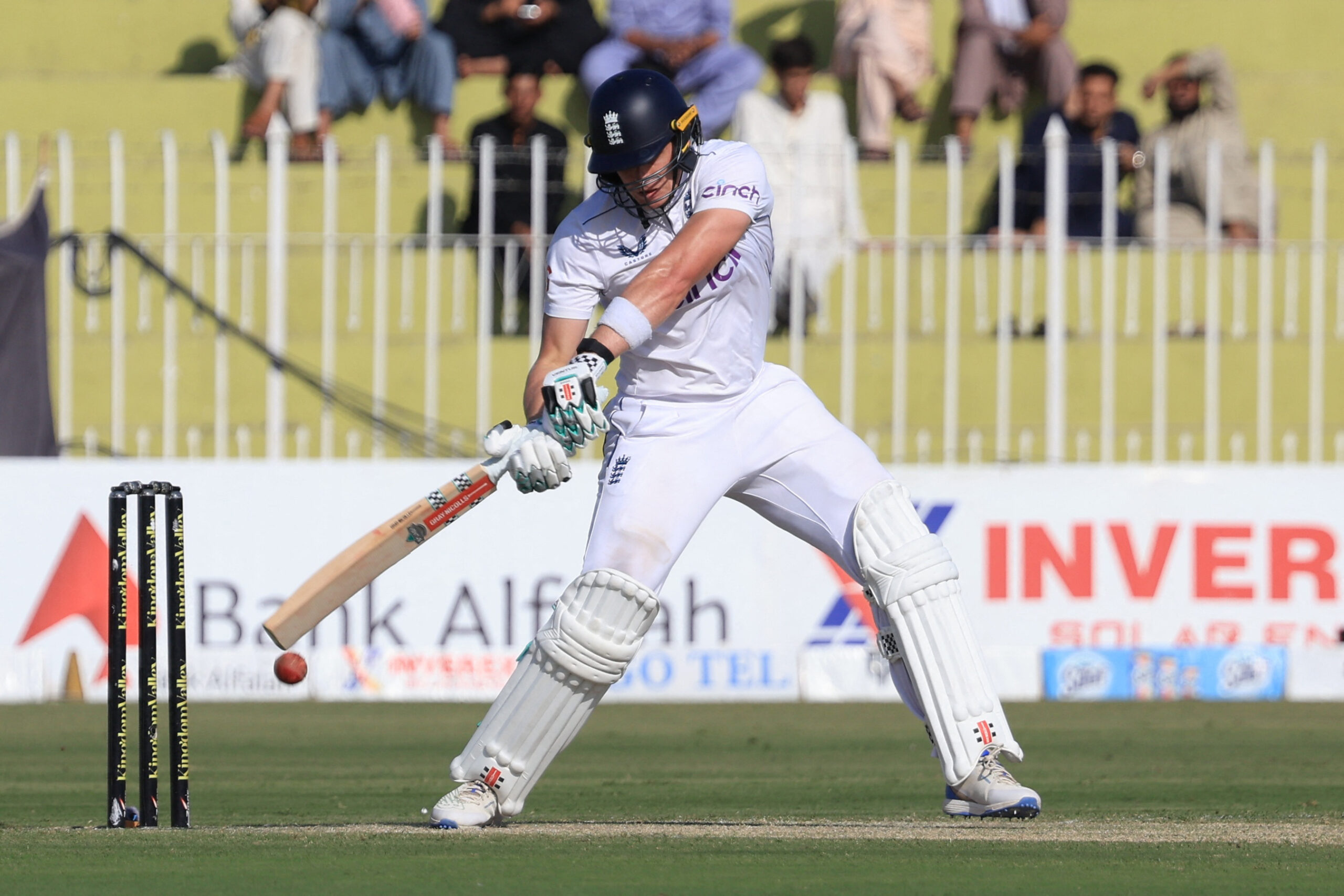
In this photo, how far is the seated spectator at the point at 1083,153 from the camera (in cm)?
1056

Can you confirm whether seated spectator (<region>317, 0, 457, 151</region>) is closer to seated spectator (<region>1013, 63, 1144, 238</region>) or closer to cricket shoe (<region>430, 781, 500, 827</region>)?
seated spectator (<region>1013, 63, 1144, 238</region>)

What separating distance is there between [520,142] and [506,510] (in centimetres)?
252

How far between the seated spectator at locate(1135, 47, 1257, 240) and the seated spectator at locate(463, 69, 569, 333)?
3172 mm

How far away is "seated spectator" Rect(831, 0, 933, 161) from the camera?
476 inches

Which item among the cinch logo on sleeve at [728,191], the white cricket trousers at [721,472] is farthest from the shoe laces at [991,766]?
the cinch logo on sleeve at [728,191]

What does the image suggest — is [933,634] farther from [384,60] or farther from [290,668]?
[384,60]

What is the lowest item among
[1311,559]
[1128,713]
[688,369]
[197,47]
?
[1128,713]

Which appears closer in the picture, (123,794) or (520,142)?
(123,794)

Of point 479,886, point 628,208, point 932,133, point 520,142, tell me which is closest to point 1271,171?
point 932,133

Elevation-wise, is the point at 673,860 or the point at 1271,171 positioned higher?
the point at 1271,171

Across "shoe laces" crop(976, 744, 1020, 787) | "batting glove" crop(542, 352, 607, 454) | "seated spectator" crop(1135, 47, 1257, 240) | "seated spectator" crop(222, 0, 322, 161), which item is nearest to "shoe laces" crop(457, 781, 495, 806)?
"batting glove" crop(542, 352, 607, 454)

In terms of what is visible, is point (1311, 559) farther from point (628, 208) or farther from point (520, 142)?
point (628, 208)

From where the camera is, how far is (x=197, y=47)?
1418cm

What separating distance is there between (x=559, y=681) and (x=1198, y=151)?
708cm
